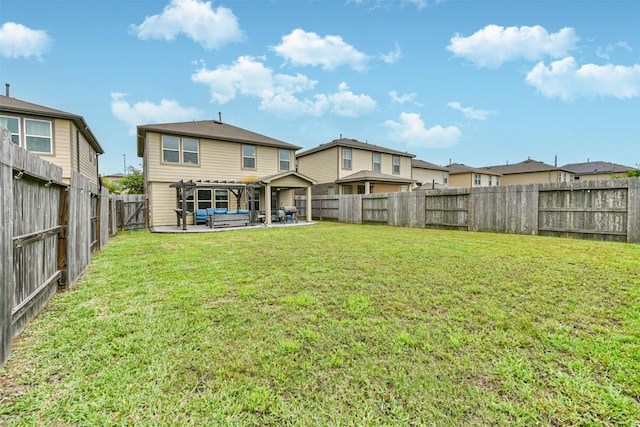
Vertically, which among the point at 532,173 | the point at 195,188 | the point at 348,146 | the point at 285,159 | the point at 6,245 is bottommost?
the point at 6,245

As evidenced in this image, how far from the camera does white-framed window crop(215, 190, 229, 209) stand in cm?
1664

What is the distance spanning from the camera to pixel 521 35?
14758 mm

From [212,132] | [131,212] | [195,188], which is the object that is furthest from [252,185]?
[131,212]

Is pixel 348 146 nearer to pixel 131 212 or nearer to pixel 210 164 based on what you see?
pixel 210 164

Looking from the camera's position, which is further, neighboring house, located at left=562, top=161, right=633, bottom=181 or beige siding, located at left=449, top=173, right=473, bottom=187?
neighboring house, located at left=562, top=161, right=633, bottom=181

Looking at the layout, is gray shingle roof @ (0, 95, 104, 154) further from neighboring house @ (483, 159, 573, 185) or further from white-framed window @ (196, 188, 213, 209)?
neighboring house @ (483, 159, 573, 185)

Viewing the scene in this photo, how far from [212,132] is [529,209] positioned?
15767mm

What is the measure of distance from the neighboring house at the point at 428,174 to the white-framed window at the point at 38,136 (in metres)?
27.9

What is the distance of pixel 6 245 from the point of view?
94.8 inches

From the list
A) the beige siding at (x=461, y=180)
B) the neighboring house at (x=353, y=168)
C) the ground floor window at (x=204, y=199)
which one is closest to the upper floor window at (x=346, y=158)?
the neighboring house at (x=353, y=168)

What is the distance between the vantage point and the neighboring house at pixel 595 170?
39.0m

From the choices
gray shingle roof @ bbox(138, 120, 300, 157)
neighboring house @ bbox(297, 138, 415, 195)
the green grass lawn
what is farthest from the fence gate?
neighboring house @ bbox(297, 138, 415, 195)

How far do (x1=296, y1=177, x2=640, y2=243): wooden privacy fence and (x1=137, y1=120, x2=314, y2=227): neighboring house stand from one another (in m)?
5.68

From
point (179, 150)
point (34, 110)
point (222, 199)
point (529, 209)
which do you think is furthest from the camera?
point (222, 199)
